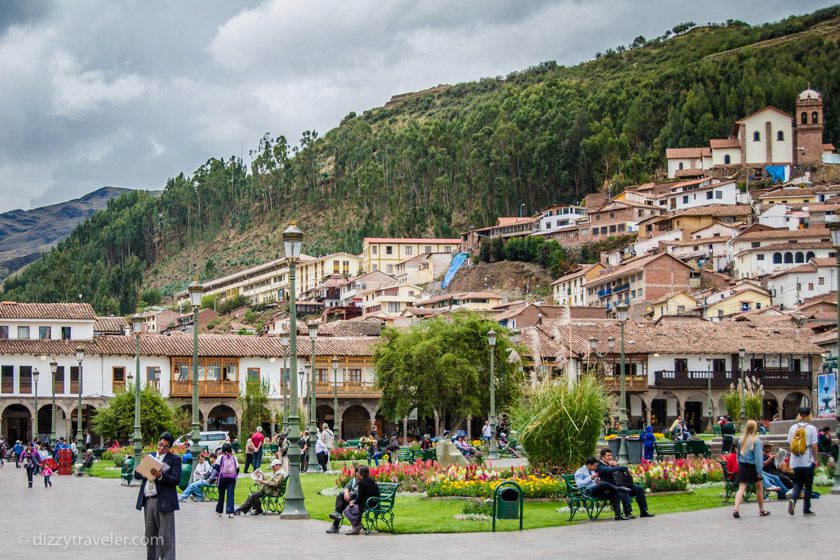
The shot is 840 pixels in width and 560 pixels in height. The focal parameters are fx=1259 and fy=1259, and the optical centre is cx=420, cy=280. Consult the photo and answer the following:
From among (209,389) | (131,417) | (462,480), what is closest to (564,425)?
(462,480)

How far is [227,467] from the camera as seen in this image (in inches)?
927

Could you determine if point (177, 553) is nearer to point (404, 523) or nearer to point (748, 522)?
point (404, 523)

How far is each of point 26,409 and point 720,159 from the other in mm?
81683

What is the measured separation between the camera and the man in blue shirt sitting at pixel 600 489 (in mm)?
20953

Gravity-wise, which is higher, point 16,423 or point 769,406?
point 769,406

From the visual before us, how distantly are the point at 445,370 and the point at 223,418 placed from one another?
19989 millimetres

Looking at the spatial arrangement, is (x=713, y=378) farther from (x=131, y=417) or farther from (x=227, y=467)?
(x=227, y=467)

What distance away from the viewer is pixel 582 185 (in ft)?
463

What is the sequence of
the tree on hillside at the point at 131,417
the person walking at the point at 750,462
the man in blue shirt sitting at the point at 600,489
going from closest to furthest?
the person walking at the point at 750,462, the man in blue shirt sitting at the point at 600,489, the tree on hillside at the point at 131,417

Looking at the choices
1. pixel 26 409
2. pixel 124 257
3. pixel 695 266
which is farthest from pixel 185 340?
pixel 124 257

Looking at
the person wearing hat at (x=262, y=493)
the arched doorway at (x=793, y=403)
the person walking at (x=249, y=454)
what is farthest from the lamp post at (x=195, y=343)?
the arched doorway at (x=793, y=403)

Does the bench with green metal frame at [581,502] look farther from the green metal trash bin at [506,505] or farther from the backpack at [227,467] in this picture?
the backpack at [227,467]

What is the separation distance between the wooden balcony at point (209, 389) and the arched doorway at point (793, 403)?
33.7 m

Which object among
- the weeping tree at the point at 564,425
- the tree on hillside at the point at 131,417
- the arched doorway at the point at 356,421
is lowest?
the arched doorway at the point at 356,421
